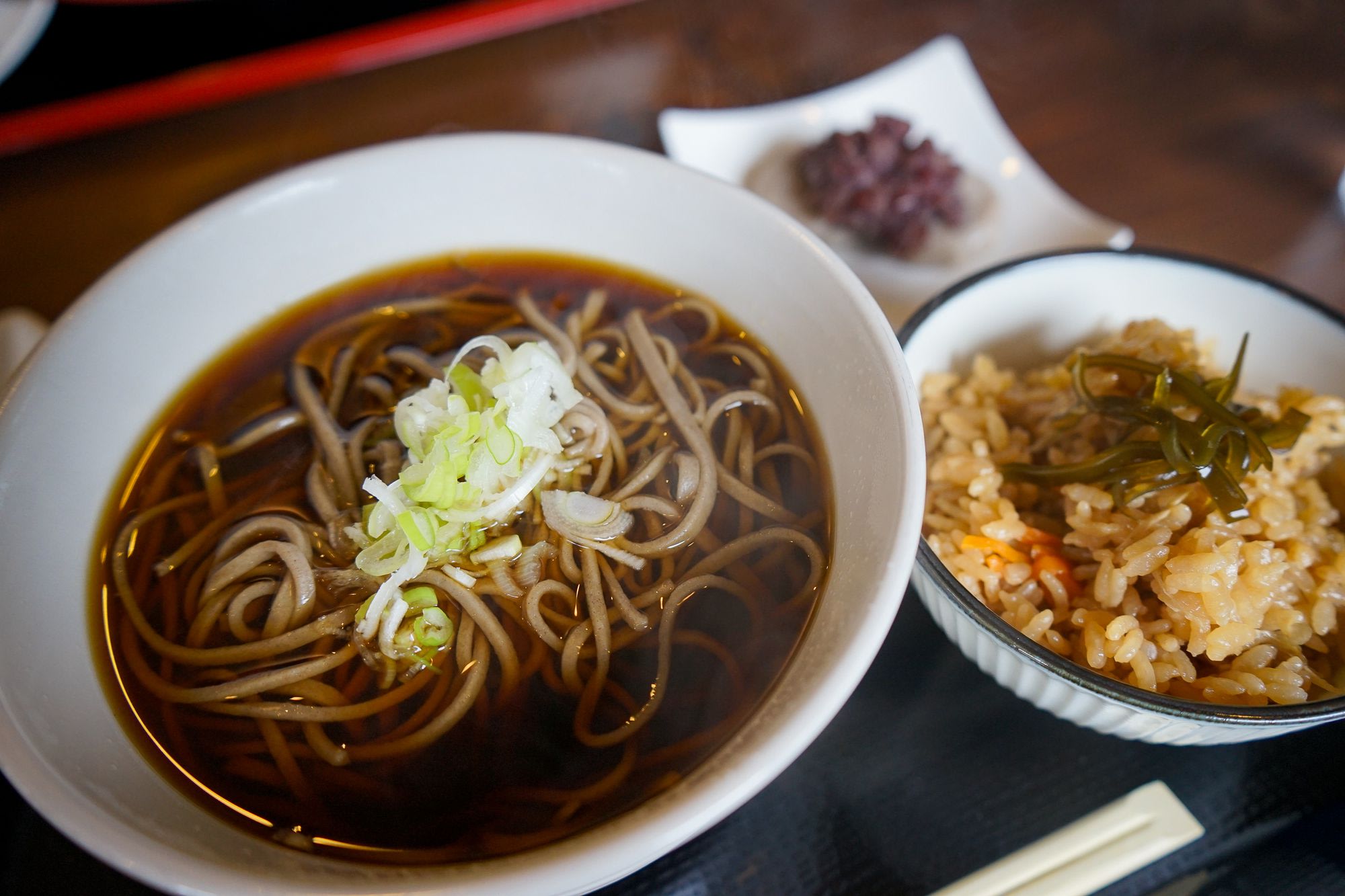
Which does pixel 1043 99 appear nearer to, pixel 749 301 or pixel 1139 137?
pixel 1139 137

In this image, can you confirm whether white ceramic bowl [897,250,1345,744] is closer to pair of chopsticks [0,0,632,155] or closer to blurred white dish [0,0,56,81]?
pair of chopsticks [0,0,632,155]

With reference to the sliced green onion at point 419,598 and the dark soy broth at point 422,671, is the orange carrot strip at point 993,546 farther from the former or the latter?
the sliced green onion at point 419,598

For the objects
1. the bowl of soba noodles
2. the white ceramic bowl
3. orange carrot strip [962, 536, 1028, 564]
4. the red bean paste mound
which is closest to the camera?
the bowl of soba noodles

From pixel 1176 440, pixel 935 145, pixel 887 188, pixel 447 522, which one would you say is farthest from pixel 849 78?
pixel 447 522

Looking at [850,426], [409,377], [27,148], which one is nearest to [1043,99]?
[850,426]

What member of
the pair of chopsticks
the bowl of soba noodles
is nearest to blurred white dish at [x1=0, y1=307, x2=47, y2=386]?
the bowl of soba noodles

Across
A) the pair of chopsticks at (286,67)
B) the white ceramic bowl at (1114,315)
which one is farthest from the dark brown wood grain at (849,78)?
the white ceramic bowl at (1114,315)
